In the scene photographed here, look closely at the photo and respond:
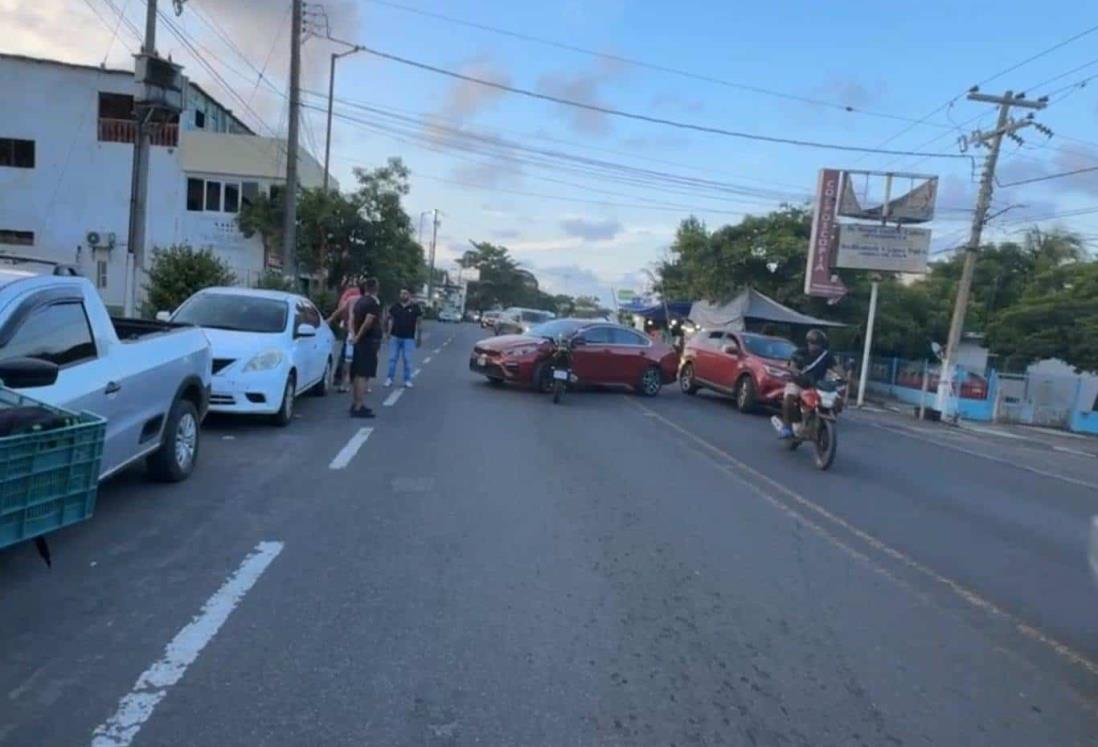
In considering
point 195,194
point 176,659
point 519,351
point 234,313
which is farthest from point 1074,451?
point 195,194

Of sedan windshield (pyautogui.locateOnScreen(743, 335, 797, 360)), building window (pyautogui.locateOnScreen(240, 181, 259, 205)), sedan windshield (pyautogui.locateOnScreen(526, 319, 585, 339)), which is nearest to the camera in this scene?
sedan windshield (pyautogui.locateOnScreen(526, 319, 585, 339))

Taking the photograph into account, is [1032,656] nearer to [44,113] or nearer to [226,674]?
[226,674]

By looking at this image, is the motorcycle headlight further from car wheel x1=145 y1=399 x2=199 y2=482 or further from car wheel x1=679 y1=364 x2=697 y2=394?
car wheel x1=679 y1=364 x2=697 y2=394

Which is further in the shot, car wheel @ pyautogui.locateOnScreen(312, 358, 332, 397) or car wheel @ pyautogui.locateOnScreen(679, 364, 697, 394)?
car wheel @ pyautogui.locateOnScreen(679, 364, 697, 394)

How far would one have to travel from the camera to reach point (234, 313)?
1240 centimetres

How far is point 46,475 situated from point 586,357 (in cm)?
1450

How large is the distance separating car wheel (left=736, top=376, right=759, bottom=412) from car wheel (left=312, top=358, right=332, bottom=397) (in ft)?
26.5

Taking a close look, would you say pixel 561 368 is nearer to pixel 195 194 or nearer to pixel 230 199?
pixel 230 199

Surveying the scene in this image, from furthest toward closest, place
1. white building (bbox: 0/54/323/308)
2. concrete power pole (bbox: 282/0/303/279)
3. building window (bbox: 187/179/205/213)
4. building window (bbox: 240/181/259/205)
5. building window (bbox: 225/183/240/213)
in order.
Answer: building window (bbox: 225/183/240/213) < building window (bbox: 240/181/259/205) < building window (bbox: 187/179/205/213) < white building (bbox: 0/54/323/308) < concrete power pole (bbox: 282/0/303/279)

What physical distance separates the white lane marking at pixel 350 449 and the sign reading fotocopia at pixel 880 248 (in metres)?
19.2

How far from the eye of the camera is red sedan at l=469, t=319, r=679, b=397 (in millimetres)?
17531

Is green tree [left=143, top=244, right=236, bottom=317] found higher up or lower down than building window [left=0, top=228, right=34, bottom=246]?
lower down

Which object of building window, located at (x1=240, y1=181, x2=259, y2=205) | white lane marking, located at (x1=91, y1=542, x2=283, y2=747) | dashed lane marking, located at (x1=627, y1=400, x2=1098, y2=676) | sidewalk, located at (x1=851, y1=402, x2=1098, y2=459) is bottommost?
sidewalk, located at (x1=851, y1=402, x2=1098, y2=459)

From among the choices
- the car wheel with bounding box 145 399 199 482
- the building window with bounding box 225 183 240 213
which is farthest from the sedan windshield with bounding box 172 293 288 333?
the building window with bounding box 225 183 240 213
